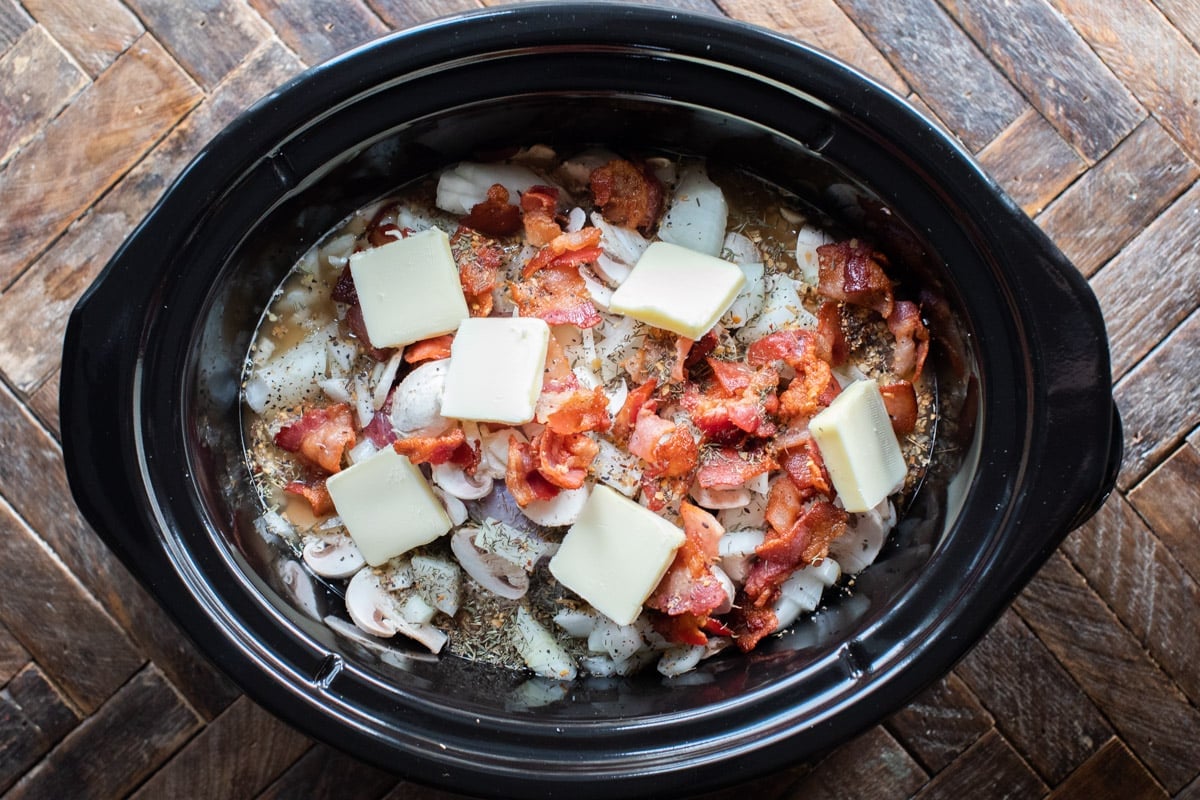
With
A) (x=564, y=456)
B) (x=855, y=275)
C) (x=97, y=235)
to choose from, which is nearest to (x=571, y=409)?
(x=564, y=456)

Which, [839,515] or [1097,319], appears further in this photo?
[839,515]

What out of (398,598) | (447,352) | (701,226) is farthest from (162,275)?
(701,226)

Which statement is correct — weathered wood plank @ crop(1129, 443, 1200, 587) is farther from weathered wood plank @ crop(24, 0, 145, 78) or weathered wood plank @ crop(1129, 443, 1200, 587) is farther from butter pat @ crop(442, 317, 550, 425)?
weathered wood plank @ crop(24, 0, 145, 78)

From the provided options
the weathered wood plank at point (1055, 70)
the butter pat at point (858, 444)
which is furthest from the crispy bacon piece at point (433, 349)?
the weathered wood plank at point (1055, 70)

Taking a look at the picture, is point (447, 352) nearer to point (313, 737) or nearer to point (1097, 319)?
point (313, 737)

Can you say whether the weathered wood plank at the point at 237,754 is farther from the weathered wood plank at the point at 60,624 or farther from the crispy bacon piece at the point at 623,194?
the crispy bacon piece at the point at 623,194
